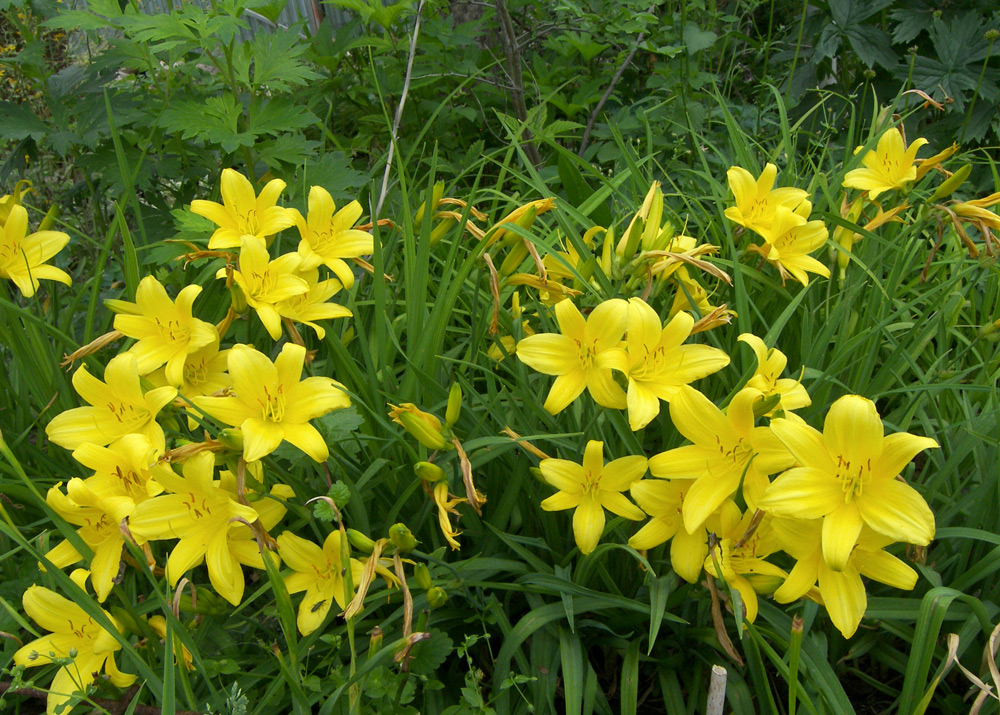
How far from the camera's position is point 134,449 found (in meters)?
1.06

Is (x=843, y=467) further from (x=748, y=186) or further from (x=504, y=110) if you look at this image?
(x=504, y=110)

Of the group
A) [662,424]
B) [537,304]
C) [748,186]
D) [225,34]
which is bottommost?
[662,424]

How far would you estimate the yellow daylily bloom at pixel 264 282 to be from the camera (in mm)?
1204

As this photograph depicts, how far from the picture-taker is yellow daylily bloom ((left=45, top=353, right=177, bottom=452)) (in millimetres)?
1108

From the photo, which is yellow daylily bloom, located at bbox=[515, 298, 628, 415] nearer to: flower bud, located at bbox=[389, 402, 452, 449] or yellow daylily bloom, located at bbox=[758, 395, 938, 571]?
flower bud, located at bbox=[389, 402, 452, 449]

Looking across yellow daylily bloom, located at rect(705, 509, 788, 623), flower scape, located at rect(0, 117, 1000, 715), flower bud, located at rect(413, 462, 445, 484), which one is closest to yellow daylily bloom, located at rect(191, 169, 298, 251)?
flower scape, located at rect(0, 117, 1000, 715)

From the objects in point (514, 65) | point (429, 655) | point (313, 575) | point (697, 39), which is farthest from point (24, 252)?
point (697, 39)

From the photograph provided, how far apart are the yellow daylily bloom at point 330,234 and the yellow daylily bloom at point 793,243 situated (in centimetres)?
81

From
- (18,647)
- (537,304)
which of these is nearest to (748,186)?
(537,304)

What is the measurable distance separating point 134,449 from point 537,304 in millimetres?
798

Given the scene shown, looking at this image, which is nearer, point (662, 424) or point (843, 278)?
point (662, 424)

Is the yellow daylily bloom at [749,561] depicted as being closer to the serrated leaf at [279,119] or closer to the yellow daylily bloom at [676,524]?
the yellow daylily bloom at [676,524]

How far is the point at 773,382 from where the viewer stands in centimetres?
112

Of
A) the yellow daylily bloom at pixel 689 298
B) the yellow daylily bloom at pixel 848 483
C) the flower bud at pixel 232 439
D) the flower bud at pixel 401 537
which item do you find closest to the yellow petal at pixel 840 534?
the yellow daylily bloom at pixel 848 483
